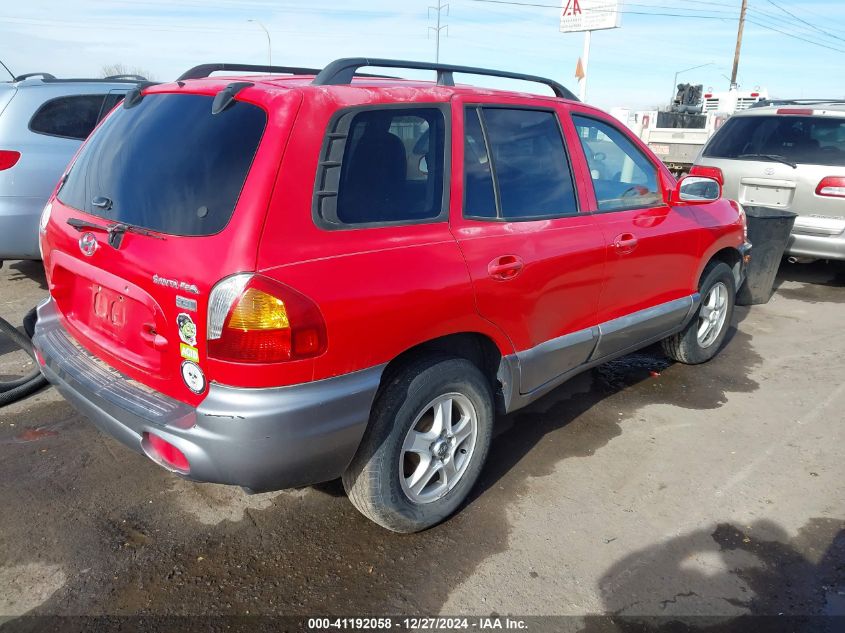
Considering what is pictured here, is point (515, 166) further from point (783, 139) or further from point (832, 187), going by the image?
point (783, 139)

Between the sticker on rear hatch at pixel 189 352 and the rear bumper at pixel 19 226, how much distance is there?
4.08 metres

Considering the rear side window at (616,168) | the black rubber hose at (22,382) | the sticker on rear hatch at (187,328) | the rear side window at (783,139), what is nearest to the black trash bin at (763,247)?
the rear side window at (783,139)

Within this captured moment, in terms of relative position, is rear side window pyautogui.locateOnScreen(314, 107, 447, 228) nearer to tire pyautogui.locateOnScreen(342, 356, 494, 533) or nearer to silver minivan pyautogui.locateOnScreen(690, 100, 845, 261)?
tire pyautogui.locateOnScreen(342, 356, 494, 533)

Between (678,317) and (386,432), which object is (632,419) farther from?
(386,432)

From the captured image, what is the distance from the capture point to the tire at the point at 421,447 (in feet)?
8.45

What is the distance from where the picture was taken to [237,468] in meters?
2.24

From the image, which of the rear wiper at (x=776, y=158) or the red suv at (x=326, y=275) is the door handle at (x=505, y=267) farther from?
the rear wiper at (x=776, y=158)

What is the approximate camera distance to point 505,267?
2.87m

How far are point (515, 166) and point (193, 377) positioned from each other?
176 cm

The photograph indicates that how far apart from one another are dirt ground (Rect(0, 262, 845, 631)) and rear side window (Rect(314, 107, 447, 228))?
1.43 meters

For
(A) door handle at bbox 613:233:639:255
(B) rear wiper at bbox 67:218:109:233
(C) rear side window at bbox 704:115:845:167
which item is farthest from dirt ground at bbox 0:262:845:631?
(C) rear side window at bbox 704:115:845:167

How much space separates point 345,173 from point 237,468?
1.12m

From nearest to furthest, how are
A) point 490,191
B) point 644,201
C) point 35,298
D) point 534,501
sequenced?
point 490,191 → point 534,501 → point 644,201 → point 35,298

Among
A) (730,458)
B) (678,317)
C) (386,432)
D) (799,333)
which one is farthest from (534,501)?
(799,333)
